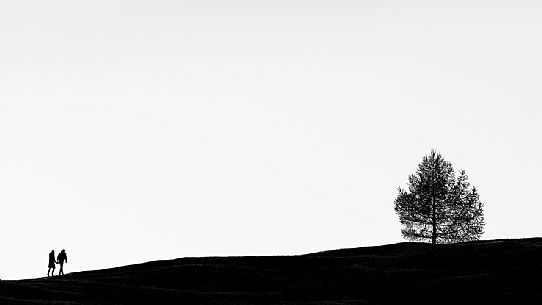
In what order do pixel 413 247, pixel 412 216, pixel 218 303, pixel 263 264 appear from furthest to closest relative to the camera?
pixel 412 216
pixel 413 247
pixel 263 264
pixel 218 303

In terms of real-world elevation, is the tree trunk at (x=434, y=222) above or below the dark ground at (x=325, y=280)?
above

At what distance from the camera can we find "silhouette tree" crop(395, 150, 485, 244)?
287 feet

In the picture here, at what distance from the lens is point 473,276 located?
181 feet

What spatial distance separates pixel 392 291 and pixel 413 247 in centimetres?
1846

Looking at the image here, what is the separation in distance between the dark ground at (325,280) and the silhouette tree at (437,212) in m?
15.5

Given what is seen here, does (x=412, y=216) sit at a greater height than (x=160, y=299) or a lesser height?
greater

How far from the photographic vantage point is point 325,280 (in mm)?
58688

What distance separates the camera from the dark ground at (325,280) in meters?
50.6

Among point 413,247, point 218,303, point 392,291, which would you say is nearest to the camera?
point 218,303

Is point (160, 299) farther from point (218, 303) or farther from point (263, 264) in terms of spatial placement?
point (263, 264)

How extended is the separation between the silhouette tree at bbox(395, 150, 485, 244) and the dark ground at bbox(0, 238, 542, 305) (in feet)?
50.9

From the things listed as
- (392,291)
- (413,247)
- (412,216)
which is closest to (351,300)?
(392,291)

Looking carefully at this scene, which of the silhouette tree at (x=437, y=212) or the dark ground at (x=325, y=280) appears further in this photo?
the silhouette tree at (x=437, y=212)

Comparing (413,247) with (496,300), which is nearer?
(496,300)
